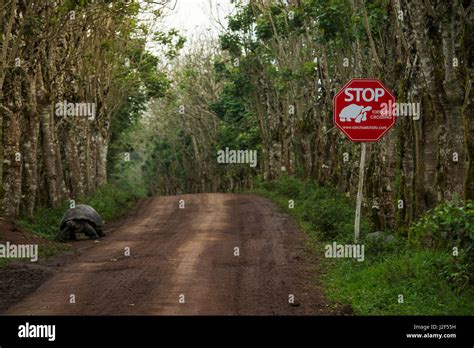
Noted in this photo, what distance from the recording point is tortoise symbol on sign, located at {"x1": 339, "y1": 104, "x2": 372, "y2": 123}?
16172 millimetres

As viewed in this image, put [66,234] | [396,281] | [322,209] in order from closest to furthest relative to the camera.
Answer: [396,281]
[66,234]
[322,209]

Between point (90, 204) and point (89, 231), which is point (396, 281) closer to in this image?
point (89, 231)

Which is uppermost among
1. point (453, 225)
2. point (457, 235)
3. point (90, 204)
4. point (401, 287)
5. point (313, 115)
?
point (313, 115)

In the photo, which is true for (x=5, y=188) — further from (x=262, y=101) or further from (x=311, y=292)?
(x=262, y=101)

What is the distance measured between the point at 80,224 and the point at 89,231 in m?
0.38

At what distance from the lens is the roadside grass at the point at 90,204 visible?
22.6 metres

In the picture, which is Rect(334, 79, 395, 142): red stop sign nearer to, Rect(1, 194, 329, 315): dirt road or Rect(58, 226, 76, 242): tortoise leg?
Rect(1, 194, 329, 315): dirt road

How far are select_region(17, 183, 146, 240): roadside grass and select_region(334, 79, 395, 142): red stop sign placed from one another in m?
9.93

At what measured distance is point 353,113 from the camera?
16250 mm

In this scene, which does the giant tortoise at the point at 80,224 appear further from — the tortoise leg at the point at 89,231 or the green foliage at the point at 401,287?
the green foliage at the point at 401,287

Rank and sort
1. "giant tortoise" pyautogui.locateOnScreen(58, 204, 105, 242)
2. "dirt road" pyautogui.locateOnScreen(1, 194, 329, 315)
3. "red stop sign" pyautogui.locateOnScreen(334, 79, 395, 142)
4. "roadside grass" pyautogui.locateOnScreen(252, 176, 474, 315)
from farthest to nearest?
"giant tortoise" pyautogui.locateOnScreen(58, 204, 105, 242), "red stop sign" pyautogui.locateOnScreen(334, 79, 395, 142), "dirt road" pyautogui.locateOnScreen(1, 194, 329, 315), "roadside grass" pyautogui.locateOnScreen(252, 176, 474, 315)

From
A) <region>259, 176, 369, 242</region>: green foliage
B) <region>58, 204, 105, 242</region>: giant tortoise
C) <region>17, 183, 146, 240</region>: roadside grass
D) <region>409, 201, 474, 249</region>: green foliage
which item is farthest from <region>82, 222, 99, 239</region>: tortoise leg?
<region>409, 201, 474, 249</region>: green foliage

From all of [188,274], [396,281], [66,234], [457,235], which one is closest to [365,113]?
[396,281]
